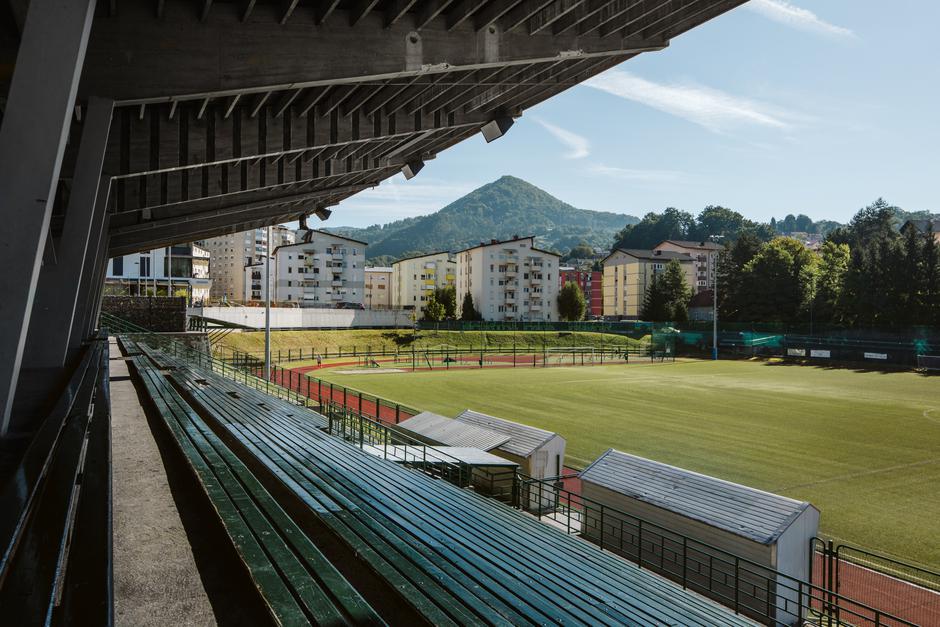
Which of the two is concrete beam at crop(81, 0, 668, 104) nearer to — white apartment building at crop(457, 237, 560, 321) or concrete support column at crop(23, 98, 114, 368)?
concrete support column at crop(23, 98, 114, 368)

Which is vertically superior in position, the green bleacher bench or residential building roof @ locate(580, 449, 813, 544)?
the green bleacher bench

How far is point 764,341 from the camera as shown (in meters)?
66.2

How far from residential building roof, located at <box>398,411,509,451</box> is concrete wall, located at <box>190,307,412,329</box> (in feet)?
140

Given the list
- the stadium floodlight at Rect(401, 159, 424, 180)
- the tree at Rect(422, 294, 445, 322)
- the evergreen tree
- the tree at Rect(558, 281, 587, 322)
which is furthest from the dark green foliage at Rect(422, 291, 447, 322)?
the stadium floodlight at Rect(401, 159, 424, 180)

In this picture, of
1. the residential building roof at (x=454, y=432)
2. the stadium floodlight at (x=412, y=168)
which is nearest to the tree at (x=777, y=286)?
the stadium floodlight at (x=412, y=168)

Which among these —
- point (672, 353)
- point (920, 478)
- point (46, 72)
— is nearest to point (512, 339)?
point (672, 353)

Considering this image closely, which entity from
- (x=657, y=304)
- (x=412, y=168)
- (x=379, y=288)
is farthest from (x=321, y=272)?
(x=412, y=168)

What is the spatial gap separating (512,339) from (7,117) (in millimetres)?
68677

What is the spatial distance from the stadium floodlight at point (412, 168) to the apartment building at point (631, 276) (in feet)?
318

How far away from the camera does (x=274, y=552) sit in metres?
4.38

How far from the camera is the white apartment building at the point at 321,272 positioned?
92.6 metres

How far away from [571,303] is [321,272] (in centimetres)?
3855

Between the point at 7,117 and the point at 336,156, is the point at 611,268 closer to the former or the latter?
the point at 336,156

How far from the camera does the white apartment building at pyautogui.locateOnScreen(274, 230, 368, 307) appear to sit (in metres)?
92.6
